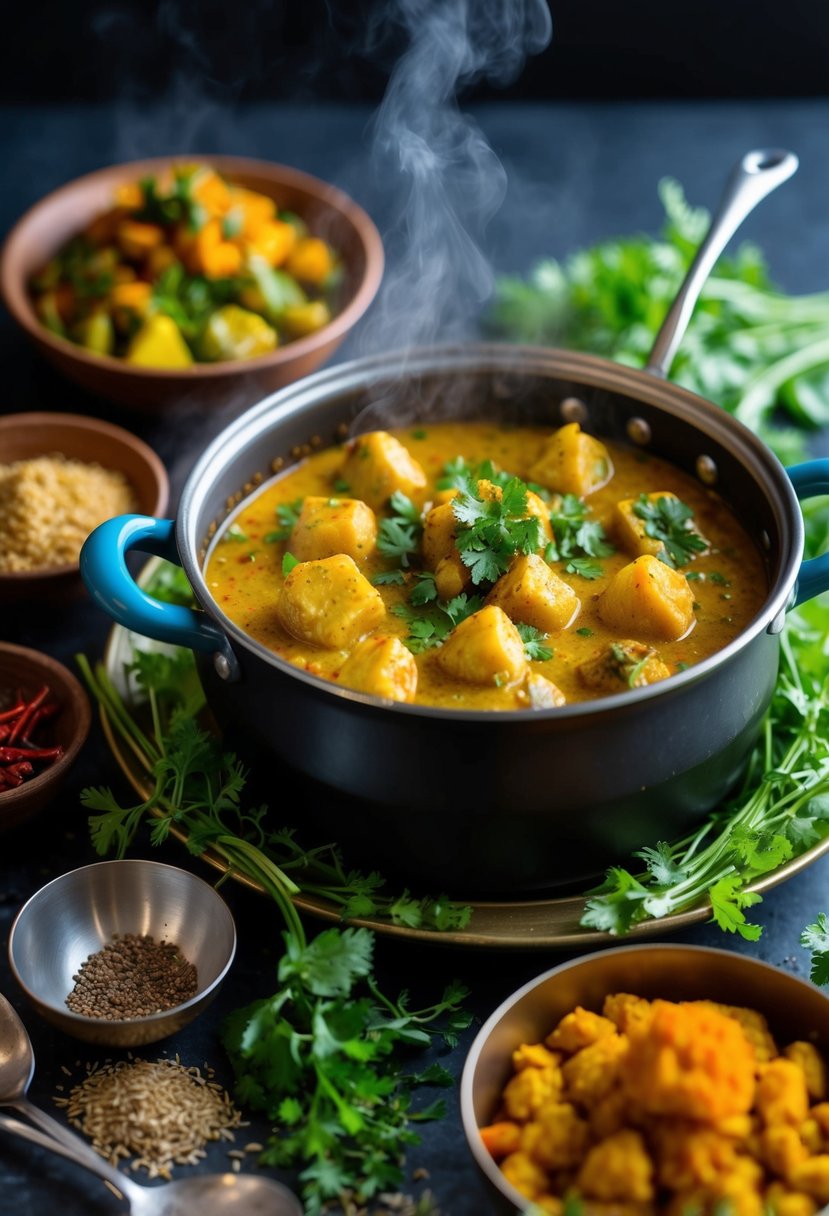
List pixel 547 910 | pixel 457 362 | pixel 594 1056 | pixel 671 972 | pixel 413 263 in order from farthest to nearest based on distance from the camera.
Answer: pixel 413 263, pixel 457 362, pixel 547 910, pixel 671 972, pixel 594 1056

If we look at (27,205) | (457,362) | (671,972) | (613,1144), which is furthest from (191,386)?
(613,1144)

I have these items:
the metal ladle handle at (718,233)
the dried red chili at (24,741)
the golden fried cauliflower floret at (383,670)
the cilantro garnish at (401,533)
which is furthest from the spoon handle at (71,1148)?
the metal ladle handle at (718,233)

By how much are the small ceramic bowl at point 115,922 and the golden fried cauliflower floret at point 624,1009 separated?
71 centimetres

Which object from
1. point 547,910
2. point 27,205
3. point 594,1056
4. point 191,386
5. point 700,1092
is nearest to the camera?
point 700,1092

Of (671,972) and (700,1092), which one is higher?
(700,1092)

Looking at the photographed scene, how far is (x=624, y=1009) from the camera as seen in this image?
243 centimetres

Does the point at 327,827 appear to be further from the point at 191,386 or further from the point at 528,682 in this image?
the point at 191,386

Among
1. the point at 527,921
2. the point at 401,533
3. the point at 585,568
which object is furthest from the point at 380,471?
the point at 527,921

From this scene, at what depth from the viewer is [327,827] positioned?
2734 mm

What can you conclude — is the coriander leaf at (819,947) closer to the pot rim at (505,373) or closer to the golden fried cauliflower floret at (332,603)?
the pot rim at (505,373)

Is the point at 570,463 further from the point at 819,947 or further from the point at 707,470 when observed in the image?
the point at 819,947

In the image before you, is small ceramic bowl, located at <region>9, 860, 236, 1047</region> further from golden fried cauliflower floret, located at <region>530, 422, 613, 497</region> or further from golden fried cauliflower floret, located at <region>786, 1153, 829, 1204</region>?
golden fried cauliflower floret, located at <region>530, 422, 613, 497</region>

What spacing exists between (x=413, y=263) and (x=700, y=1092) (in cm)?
334

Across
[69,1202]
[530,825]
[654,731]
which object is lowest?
[69,1202]
